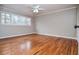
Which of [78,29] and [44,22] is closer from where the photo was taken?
[78,29]

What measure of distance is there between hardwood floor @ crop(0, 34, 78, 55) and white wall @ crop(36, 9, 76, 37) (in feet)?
0.31

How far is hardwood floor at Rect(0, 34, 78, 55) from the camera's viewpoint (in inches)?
53.6

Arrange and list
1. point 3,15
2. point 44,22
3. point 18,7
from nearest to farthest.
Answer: point 3,15 → point 18,7 → point 44,22

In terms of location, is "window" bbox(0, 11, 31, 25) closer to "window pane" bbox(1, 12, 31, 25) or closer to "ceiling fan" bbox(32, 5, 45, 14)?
"window pane" bbox(1, 12, 31, 25)

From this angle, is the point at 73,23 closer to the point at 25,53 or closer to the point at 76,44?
the point at 76,44

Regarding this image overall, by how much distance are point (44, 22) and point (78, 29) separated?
1.73 ft

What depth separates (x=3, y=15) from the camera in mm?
1232

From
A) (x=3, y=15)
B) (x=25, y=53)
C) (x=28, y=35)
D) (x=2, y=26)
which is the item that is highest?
(x=3, y=15)

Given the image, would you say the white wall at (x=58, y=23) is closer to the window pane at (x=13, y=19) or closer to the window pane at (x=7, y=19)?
the window pane at (x=13, y=19)

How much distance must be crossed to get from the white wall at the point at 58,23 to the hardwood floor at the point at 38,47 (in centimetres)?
10

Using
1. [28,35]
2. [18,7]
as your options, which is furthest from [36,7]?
[28,35]

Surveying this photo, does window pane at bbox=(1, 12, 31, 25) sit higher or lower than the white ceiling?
lower

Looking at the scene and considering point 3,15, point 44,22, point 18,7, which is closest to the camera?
point 3,15

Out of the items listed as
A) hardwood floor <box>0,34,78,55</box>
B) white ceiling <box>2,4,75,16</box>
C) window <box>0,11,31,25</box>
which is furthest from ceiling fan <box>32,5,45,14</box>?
hardwood floor <box>0,34,78,55</box>
